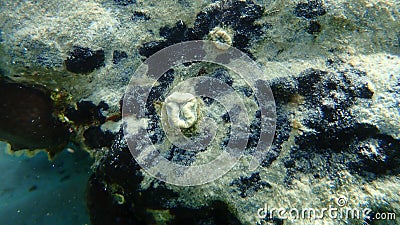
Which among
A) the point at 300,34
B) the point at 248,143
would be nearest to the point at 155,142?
the point at 248,143

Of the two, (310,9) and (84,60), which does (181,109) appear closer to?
(84,60)

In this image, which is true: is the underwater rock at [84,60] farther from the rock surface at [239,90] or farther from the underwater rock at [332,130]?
the underwater rock at [332,130]

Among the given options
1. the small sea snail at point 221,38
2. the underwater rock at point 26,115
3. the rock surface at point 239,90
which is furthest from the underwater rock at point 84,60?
the small sea snail at point 221,38

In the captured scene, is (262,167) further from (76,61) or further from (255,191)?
(76,61)

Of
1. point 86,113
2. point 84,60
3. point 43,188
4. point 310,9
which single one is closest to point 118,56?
point 84,60

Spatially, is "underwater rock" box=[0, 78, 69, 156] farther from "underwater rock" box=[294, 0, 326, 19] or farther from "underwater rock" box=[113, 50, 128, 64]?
"underwater rock" box=[294, 0, 326, 19]

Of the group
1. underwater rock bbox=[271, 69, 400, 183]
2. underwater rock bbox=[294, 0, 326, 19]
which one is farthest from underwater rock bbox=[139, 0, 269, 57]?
underwater rock bbox=[271, 69, 400, 183]
